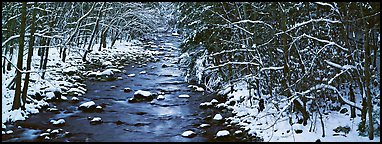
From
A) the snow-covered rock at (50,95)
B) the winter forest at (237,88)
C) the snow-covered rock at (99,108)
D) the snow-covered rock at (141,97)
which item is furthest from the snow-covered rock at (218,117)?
the snow-covered rock at (50,95)

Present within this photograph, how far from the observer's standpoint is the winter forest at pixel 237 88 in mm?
10209

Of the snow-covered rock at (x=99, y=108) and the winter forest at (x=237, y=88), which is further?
the snow-covered rock at (x=99, y=108)

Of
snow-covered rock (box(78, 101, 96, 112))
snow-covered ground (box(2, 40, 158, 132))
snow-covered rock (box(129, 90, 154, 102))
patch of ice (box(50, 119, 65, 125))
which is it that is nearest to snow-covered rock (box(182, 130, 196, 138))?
snow-covered ground (box(2, 40, 158, 132))

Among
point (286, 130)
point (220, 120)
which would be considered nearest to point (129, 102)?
point (220, 120)

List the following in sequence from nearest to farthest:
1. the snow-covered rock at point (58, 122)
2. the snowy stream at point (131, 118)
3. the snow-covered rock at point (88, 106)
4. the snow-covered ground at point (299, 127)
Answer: the snow-covered ground at point (299, 127) < the snowy stream at point (131, 118) < the snow-covered rock at point (58, 122) < the snow-covered rock at point (88, 106)

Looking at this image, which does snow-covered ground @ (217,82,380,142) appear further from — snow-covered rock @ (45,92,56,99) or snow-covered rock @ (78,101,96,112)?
snow-covered rock @ (45,92,56,99)

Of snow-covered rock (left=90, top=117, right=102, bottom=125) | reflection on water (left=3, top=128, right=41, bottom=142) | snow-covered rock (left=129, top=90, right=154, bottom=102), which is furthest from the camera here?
snow-covered rock (left=129, top=90, right=154, bottom=102)

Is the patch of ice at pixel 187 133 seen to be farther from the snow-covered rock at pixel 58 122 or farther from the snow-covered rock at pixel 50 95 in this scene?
the snow-covered rock at pixel 50 95

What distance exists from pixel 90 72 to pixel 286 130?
16.1m

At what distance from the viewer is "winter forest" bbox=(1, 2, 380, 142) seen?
10.2 m

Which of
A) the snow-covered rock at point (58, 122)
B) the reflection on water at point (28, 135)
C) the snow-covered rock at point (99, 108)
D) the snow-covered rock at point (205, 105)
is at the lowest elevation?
the reflection on water at point (28, 135)

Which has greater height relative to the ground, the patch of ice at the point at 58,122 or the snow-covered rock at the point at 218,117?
the snow-covered rock at the point at 218,117

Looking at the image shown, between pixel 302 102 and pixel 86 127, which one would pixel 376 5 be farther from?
pixel 86 127

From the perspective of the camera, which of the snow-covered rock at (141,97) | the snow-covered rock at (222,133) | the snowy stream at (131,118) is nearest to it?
the snow-covered rock at (222,133)
